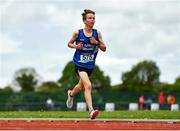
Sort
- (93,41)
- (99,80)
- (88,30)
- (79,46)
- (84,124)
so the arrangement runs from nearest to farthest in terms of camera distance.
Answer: (84,124) < (79,46) < (93,41) < (88,30) < (99,80)

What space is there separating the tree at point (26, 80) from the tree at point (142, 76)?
20.9 meters

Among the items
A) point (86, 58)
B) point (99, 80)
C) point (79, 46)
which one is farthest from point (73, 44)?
point (99, 80)

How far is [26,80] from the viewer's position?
15312cm

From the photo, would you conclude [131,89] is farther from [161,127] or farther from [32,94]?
[161,127]

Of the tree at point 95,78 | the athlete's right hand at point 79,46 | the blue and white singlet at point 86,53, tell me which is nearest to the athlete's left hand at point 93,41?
the blue and white singlet at point 86,53

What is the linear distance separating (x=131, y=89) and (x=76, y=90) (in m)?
123

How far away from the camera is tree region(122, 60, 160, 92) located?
142350mm

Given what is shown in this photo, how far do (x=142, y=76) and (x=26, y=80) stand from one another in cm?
2576

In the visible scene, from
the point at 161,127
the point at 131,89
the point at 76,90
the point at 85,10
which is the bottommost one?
the point at 161,127

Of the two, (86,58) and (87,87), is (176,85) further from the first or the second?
(87,87)

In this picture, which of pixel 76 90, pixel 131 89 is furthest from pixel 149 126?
pixel 131 89

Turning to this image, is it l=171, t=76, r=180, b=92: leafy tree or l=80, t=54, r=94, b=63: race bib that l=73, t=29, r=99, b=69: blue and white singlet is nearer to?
l=80, t=54, r=94, b=63: race bib

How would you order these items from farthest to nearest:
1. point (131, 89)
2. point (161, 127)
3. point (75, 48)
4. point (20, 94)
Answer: point (131, 89) → point (20, 94) → point (75, 48) → point (161, 127)

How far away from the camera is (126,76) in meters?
→ 146
